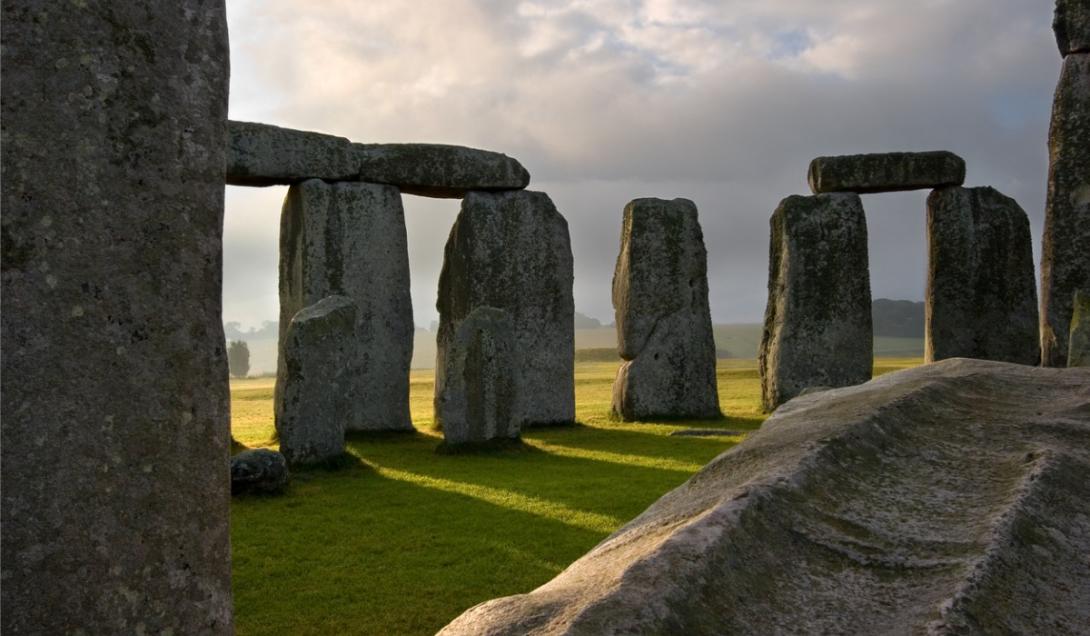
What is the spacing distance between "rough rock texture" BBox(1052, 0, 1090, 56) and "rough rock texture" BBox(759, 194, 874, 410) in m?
4.14

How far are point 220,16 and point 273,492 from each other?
21.1 ft

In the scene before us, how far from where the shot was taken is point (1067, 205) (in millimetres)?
12719

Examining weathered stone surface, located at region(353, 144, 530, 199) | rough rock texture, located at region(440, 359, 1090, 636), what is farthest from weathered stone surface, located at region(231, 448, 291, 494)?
rough rock texture, located at region(440, 359, 1090, 636)

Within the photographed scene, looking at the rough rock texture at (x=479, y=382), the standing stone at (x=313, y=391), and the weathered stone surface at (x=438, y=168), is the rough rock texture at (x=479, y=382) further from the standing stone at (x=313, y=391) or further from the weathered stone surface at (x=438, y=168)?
the weathered stone surface at (x=438, y=168)

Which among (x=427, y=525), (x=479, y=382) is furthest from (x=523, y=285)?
(x=427, y=525)

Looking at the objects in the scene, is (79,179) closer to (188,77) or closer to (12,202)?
(12,202)

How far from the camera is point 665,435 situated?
43.0ft

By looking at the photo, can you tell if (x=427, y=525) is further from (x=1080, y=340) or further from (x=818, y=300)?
(x=818, y=300)

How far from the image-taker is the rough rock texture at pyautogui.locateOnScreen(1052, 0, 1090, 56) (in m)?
12.7

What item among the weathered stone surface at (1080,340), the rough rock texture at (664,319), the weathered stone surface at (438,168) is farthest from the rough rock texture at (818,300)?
the weathered stone surface at (1080,340)

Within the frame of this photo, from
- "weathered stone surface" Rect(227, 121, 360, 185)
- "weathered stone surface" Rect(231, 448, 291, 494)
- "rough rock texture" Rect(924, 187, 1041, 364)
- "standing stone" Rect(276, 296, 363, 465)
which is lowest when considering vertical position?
"weathered stone surface" Rect(231, 448, 291, 494)

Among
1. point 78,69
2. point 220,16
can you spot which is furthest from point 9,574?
point 220,16

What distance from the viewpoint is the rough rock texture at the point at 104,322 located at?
277cm

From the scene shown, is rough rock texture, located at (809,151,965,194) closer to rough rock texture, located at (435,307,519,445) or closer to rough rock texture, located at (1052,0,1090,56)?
rough rock texture, located at (1052,0,1090,56)
